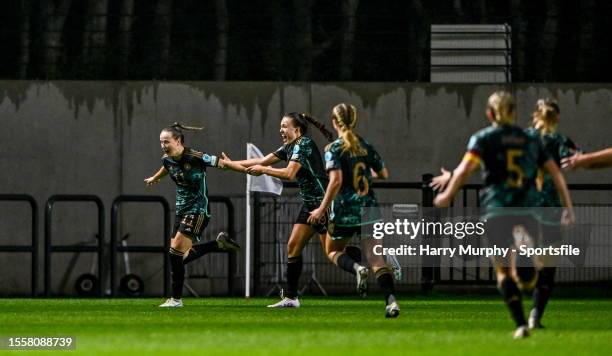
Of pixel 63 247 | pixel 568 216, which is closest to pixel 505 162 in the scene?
pixel 568 216

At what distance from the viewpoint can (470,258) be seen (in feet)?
70.9

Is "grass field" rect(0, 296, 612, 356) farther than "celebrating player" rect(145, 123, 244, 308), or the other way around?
"celebrating player" rect(145, 123, 244, 308)

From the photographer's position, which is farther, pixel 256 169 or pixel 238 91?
pixel 238 91

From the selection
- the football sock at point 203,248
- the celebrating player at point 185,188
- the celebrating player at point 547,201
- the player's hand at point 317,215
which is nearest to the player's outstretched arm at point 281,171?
the celebrating player at point 185,188

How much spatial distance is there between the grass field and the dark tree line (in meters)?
5.84

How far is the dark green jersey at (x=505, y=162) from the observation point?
10.4m

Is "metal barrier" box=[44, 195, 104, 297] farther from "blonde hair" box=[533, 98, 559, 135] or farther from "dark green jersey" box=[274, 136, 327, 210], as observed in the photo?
"blonde hair" box=[533, 98, 559, 135]

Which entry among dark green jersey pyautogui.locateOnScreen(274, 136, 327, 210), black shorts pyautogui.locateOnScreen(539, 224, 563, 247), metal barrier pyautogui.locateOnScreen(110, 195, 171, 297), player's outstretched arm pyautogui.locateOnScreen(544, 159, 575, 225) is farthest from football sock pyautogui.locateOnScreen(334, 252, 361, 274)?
metal barrier pyautogui.locateOnScreen(110, 195, 171, 297)

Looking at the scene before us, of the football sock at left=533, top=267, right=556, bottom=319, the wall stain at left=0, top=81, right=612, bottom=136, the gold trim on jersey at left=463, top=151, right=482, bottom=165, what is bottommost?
the football sock at left=533, top=267, right=556, bottom=319

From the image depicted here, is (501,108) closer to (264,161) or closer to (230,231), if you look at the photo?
(264,161)

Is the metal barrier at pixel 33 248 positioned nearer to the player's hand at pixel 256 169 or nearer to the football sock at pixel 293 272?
the football sock at pixel 293 272

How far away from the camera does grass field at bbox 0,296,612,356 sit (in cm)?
991

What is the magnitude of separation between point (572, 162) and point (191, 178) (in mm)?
5223

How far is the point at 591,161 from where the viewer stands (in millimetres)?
12203
